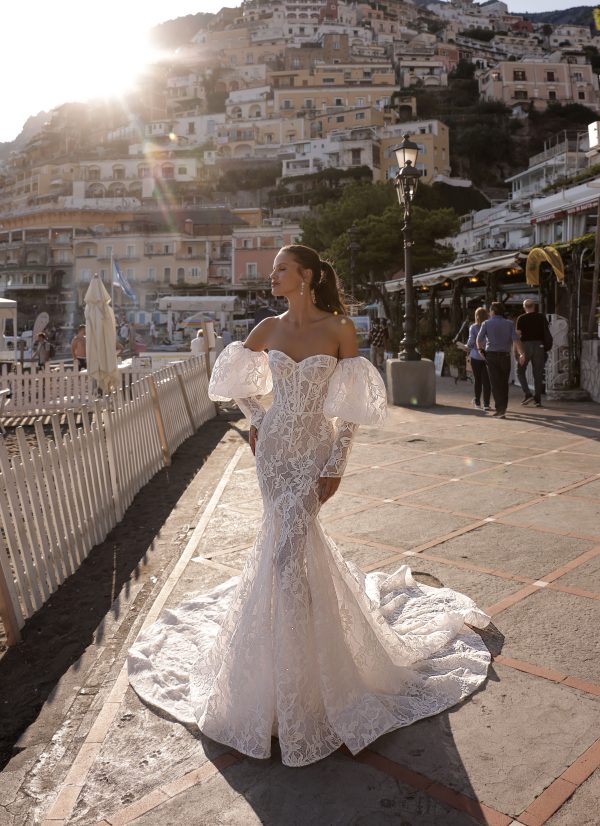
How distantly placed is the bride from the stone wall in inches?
381

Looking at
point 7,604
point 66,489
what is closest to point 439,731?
point 7,604

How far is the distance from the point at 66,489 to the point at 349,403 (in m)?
2.55

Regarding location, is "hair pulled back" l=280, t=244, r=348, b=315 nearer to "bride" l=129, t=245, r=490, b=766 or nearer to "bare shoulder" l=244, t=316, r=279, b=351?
"bride" l=129, t=245, r=490, b=766

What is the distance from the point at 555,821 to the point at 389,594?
1.68 metres

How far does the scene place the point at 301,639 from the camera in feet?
8.45

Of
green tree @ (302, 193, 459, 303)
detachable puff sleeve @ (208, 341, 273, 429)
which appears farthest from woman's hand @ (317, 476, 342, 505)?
green tree @ (302, 193, 459, 303)

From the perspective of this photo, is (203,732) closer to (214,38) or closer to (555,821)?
(555,821)

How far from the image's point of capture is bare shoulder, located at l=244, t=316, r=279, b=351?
2.99m

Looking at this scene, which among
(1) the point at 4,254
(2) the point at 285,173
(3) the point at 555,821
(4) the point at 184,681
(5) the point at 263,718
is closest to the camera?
(3) the point at 555,821

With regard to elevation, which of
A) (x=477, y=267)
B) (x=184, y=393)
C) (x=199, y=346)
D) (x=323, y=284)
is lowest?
(x=184, y=393)

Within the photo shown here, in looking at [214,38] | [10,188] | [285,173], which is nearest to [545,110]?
[285,173]

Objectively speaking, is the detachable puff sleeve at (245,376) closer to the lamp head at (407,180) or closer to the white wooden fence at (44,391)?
the lamp head at (407,180)

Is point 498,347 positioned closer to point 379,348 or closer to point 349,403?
point 349,403

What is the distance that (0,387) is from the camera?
496 inches
